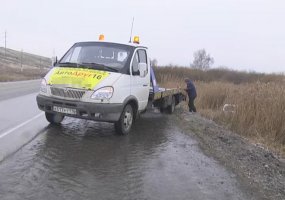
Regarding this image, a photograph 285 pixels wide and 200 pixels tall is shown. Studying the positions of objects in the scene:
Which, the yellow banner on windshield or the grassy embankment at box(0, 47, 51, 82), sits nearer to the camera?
the yellow banner on windshield

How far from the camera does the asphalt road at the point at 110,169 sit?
590cm

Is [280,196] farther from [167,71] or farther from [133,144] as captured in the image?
[167,71]

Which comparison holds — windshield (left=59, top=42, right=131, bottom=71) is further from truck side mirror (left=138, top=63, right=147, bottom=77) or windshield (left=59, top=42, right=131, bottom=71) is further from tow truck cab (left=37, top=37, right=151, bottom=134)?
truck side mirror (left=138, top=63, right=147, bottom=77)

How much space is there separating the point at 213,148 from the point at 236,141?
4.32ft

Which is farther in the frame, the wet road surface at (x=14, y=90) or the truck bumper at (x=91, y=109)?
the wet road surface at (x=14, y=90)

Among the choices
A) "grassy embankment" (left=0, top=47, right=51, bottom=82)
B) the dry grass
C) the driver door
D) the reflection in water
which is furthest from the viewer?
"grassy embankment" (left=0, top=47, right=51, bottom=82)

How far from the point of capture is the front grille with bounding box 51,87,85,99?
944cm

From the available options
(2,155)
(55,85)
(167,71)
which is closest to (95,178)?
(2,155)

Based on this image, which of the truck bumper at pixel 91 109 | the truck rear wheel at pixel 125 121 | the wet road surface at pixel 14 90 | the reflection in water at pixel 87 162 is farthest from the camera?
the wet road surface at pixel 14 90

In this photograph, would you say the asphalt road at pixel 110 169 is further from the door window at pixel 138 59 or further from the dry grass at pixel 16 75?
the dry grass at pixel 16 75

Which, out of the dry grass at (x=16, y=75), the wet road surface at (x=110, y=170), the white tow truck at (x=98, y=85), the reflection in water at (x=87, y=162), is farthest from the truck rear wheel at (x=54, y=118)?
the dry grass at (x=16, y=75)

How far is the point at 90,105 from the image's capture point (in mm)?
9320

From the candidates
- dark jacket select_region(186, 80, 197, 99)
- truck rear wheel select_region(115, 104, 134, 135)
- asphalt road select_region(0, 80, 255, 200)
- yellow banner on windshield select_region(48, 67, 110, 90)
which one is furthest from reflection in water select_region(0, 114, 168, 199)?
dark jacket select_region(186, 80, 197, 99)

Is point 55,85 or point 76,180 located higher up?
point 55,85
